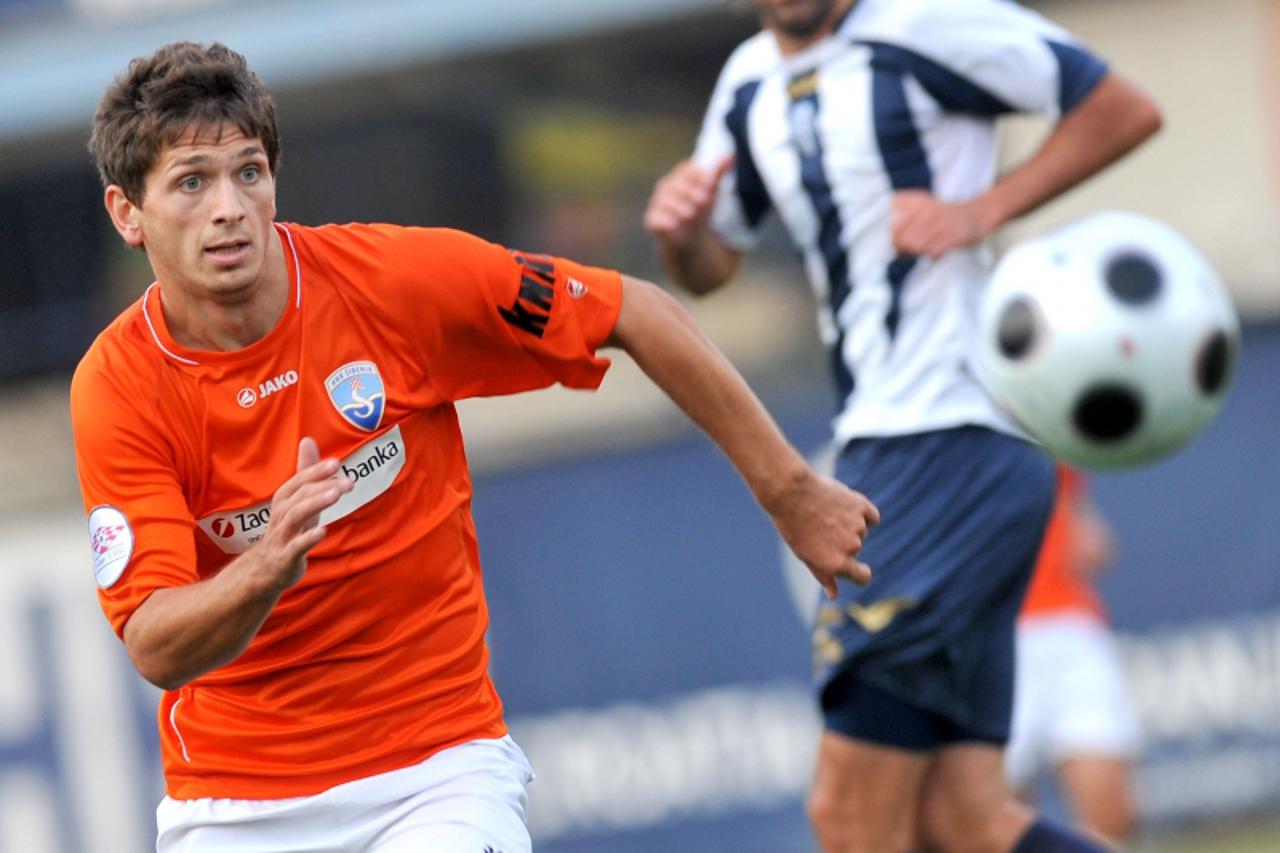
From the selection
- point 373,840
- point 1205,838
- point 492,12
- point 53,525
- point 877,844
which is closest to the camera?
point 373,840

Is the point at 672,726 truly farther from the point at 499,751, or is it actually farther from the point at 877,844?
the point at 499,751

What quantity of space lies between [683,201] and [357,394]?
151 centimetres

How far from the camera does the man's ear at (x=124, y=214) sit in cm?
402

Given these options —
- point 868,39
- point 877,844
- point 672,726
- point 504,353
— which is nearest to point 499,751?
point 504,353

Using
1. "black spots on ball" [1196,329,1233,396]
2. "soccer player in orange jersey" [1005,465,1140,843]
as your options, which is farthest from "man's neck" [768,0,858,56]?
"soccer player in orange jersey" [1005,465,1140,843]

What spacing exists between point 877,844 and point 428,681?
4.53 feet

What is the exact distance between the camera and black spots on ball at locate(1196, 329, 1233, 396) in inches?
203

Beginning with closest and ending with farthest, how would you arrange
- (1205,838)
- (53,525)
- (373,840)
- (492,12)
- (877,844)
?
(373,840) < (877,844) < (1205,838) < (53,525) < (492,12)

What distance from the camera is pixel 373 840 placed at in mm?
4148

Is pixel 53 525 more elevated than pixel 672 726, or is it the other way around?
pixel 53 525

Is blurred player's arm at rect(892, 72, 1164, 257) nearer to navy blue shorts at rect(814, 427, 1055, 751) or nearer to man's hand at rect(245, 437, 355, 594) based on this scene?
navy blue shorts at rect(814, 427, 1055, 751)

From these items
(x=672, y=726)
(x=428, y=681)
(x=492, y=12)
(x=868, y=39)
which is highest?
(x=492, y=12)

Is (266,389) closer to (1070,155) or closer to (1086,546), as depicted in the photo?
(1070,155)

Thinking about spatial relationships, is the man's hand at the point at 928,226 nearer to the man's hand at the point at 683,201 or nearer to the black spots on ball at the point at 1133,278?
the black spots on ball at the point at 1133,278
